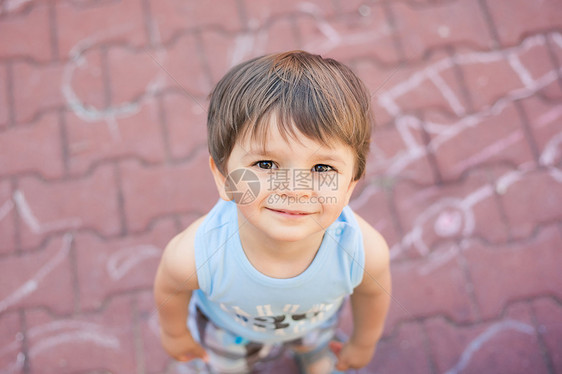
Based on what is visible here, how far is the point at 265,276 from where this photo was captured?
1.01 meters

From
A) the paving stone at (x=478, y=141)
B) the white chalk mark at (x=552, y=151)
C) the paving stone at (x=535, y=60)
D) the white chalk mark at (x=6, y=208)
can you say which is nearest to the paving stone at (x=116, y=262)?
the white chalk mark at (x=6, y=208)

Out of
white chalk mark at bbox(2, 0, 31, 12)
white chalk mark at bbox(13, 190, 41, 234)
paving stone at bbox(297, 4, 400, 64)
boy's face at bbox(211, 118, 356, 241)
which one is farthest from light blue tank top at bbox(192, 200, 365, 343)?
white chalk mark at bbox(2, 0, 31, 12)

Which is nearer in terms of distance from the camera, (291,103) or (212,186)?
(291,103)

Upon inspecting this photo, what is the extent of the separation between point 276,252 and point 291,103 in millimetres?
304

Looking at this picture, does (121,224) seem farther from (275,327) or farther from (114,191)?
(275,327)

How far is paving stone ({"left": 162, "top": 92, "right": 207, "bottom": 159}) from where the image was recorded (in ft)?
5.90

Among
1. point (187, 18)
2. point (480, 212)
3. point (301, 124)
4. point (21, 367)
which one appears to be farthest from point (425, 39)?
point (21, 367)

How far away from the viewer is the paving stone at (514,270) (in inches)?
64.6

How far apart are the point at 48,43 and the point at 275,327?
1.45 meters

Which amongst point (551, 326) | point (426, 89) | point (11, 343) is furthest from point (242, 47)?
point (551, 326)

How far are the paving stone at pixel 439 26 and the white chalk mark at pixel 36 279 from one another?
4.48ft

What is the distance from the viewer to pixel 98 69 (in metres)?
1.92

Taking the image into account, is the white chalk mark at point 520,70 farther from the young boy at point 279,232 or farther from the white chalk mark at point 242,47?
the young boy at point 279,232

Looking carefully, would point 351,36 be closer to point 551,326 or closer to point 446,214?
point 446,214
